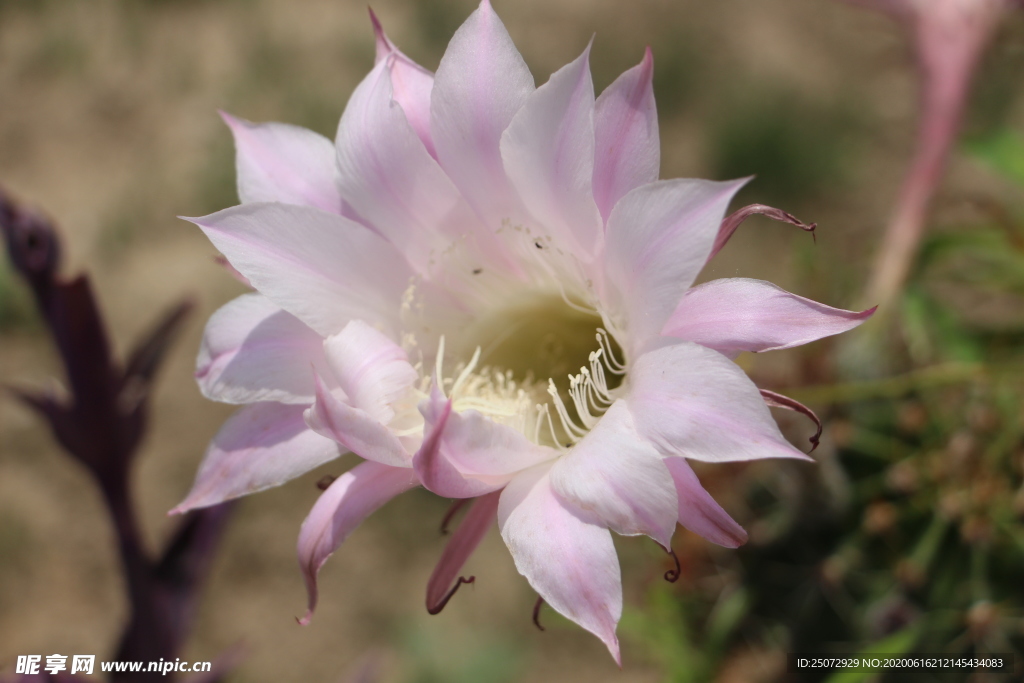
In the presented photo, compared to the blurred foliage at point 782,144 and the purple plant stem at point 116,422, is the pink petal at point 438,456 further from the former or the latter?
the blurred foliage at point 782,144

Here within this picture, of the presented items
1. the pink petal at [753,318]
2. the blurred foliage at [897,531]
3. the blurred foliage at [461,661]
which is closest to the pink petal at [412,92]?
the pink petal at [753,318]

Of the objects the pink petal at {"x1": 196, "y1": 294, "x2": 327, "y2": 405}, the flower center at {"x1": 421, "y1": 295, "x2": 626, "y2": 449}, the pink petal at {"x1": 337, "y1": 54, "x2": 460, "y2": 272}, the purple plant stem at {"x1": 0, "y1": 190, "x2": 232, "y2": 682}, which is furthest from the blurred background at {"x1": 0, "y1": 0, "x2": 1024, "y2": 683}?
the pink petal at {"x1": 337, "y1": 54, "x2": 460, "y2": 272}

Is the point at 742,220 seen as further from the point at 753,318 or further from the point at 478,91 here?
the point at 478,91

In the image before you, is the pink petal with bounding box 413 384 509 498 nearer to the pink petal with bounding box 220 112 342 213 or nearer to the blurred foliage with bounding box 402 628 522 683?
the pink petal with bounding box 220 112 342 213

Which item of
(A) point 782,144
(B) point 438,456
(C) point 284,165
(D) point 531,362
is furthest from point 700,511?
(A) point 782,144

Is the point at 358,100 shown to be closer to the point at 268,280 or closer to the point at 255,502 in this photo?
the point at 268,280

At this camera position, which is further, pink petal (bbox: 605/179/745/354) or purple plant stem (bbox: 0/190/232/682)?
purple plant stem (bbox: 0/190/232/682)

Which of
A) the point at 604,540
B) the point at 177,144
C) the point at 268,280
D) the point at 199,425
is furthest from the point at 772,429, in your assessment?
the point at 177,144
